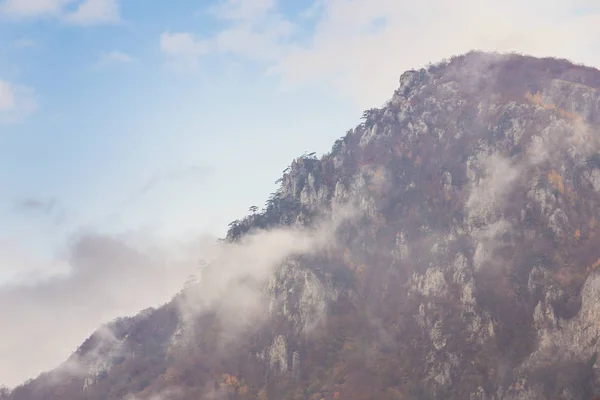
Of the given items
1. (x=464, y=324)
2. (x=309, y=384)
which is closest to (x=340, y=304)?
(x=309, y=384)

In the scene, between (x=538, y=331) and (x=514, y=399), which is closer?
(x=514, y=399)

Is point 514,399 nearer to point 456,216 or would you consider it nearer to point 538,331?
point 538,331

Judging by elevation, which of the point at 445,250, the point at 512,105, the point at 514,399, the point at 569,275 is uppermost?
the point at 512,105

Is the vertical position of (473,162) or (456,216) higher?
(473,162)

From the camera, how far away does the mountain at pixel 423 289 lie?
13825 centimetres

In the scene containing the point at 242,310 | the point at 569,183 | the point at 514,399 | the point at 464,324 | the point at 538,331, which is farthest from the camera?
the point at 242,310

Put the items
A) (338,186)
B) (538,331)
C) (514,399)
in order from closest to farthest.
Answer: (514,399)
(538,331)
(338,186)

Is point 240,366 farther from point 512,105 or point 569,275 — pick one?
point 512,105

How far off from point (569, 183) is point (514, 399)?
60.9 m

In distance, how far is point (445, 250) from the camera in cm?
16425

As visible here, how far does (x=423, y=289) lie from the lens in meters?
161

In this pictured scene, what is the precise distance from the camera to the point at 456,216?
172250 millimetres

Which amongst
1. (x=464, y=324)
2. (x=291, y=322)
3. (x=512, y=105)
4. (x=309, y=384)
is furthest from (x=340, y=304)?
(x=512, y=105)

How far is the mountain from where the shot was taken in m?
138
